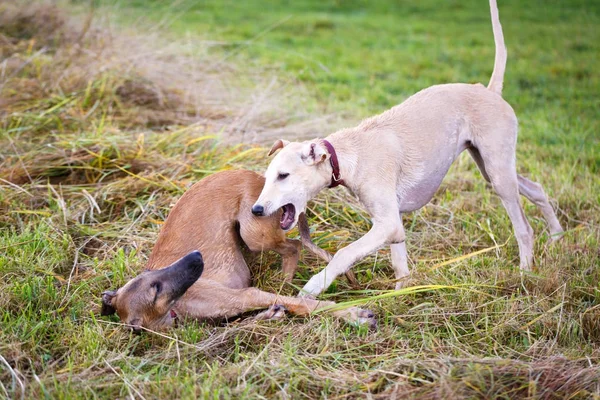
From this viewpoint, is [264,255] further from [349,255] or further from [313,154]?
[313,154]

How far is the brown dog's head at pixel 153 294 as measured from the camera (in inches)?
171

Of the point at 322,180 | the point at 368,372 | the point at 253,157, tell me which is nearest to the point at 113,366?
the point at 368,372

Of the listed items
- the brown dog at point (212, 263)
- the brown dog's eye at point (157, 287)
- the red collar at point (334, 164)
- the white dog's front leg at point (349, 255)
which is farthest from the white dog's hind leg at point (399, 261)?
the brown dog's eye at point (157, 287)

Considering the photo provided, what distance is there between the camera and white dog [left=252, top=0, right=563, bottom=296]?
4672 millimetres

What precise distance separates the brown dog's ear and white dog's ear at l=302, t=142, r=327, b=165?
5.09 ft

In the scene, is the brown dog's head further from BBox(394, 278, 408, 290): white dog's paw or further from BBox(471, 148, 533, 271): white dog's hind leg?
BBox(471, 148, 533, 271): white dog's hind leg

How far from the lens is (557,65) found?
11.6m

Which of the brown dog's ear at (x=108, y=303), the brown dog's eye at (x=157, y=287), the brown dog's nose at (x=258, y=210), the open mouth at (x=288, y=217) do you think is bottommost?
the brown dog's ear at (x=108, y=303)

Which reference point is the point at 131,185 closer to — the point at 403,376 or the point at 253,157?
the point at 253,157

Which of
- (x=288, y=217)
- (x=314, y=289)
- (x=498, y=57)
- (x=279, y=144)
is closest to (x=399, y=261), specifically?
(x=314, y=289)

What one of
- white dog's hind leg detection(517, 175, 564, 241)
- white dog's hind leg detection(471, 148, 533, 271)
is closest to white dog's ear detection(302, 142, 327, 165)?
white dog's hind leg detection(471, 148, 533, 271)

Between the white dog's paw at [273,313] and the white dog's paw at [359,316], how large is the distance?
0.36 metres

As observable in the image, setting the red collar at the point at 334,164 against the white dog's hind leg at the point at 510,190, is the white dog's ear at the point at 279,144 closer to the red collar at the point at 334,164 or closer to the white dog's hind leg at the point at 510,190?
the red collar at the point at 334,164

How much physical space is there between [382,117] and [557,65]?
7501mm
